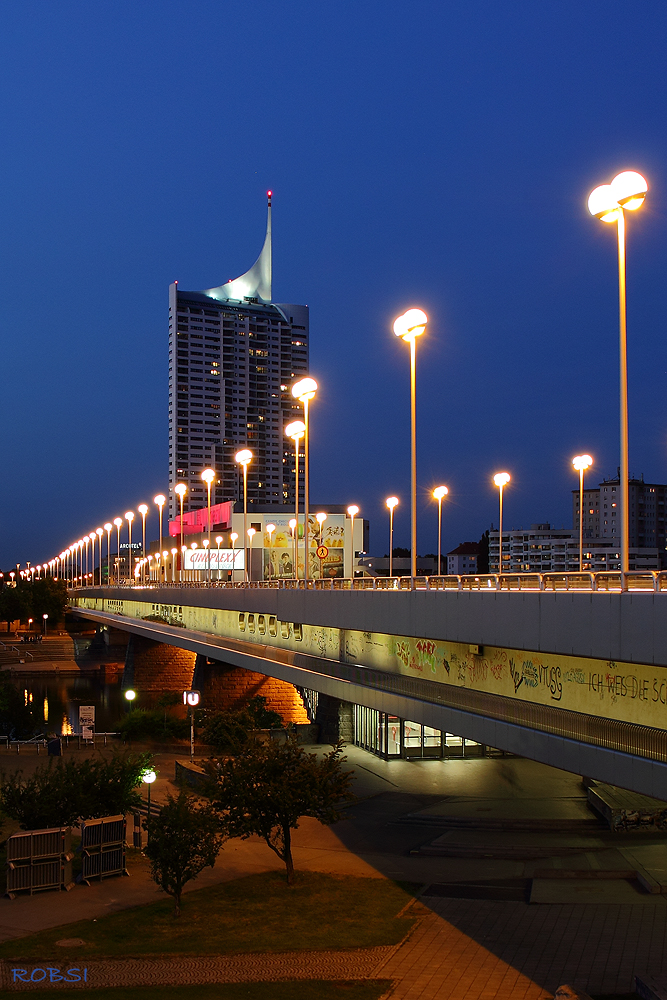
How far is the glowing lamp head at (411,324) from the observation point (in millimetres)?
24938

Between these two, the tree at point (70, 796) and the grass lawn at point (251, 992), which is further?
the tree at point (70, 796)

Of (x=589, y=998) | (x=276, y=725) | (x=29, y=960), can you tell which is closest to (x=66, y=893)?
(x=29, y=960)

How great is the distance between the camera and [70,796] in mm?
23406

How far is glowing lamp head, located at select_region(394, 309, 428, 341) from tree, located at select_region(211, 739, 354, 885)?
36.8 ft

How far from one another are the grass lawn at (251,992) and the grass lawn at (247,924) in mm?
1490

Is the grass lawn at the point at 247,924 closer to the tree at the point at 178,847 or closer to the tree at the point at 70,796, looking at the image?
the tree at the point at 178,847

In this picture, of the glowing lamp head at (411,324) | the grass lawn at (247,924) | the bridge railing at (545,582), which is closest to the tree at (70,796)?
the grass lawn at (247,924)

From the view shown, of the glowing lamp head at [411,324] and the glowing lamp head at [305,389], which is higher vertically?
the glowing lamp head at [411,324]

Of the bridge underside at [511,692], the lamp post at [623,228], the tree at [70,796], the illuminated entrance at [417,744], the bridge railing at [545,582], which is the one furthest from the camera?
the illuminated entrance at [417,744]

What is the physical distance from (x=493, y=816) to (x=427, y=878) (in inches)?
214

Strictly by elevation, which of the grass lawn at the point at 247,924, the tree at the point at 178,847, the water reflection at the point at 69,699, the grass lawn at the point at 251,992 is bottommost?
the water reflection at the point at 69,699

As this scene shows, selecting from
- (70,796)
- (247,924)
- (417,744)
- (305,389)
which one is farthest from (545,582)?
(417,744)

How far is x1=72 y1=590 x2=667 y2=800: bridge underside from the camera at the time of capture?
13.5m

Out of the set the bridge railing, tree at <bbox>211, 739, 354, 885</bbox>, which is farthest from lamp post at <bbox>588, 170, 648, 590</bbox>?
tree at <bbox>211, 739, 354, 885</bbox>
